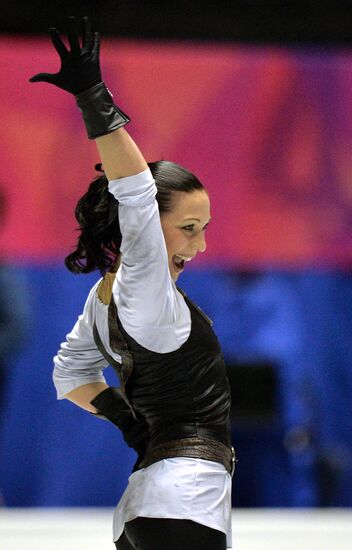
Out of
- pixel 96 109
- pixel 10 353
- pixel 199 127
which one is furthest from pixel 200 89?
pixel 96 109

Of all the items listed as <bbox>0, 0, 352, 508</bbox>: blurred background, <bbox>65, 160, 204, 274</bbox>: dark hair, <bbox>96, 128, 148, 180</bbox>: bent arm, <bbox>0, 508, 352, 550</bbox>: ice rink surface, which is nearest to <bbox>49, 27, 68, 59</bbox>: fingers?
<bbox>96, 128, 148, 180</bbox>: bent arm

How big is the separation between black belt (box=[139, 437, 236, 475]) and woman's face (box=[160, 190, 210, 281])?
33 cm

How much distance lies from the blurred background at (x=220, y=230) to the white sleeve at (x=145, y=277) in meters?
2.57

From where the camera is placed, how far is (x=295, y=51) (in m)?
4.27

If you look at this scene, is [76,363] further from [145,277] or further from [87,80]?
[87,80]

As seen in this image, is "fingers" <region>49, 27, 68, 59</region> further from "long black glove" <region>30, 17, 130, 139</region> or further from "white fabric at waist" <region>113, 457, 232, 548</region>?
"white fabric at waist" <region>113, 457, 232, 548</region>

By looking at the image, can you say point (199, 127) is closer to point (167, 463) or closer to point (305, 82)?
point (305, 82)

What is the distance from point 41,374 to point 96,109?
282 cm

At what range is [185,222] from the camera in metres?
1.61

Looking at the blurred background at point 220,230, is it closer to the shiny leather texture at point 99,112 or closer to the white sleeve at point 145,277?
the white sleeve at point 145,277

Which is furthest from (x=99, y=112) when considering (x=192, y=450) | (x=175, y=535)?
(x=175, y=535)

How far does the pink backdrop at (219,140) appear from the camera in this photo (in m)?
4.14

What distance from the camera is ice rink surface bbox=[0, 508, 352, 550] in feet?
10.8

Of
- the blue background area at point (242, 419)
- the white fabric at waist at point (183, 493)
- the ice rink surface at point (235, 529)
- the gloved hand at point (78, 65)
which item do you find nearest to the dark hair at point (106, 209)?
the gloved hand at point (78, 65)
